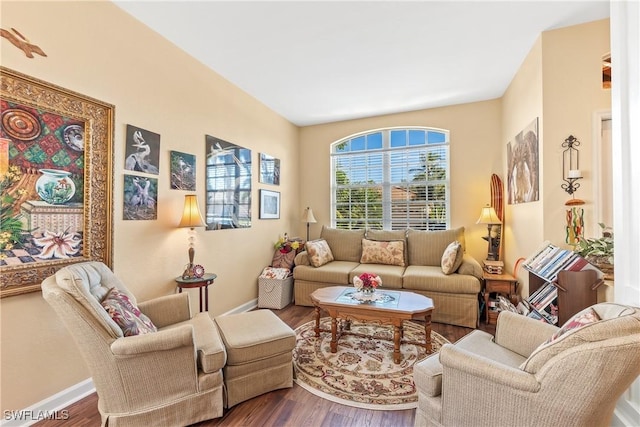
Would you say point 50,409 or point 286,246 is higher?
point 286,246

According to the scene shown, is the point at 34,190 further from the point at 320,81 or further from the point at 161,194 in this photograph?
the point at 320,81

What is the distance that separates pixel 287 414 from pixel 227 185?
2450 millimetres

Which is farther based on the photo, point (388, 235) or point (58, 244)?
point (388, 235)

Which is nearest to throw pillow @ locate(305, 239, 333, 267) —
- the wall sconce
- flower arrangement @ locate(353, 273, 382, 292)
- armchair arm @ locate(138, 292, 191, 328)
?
flower arrangement @ locate(353, 273, 382, 292)

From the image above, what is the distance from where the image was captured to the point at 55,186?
1812 mm

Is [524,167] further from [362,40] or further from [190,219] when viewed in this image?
[190,219]

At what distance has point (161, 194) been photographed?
254 centimetres

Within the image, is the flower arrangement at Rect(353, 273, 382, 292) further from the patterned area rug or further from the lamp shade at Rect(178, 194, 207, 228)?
the lamp shade at Rect(178, 194, 207, 228)

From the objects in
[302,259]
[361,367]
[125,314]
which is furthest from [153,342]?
[302,259]

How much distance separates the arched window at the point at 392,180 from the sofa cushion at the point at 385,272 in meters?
1.00

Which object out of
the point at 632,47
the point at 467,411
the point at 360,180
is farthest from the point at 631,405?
the point at 360,180

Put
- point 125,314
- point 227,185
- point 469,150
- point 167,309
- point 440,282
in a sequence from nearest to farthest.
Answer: point 125,314 < point 167,309 < point 440,282 < point 227,185 < point 469,150

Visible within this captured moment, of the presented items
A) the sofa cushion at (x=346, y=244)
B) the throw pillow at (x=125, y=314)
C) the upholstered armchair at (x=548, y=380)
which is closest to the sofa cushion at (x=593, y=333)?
the upholstered armchair at (x=548, y=380)

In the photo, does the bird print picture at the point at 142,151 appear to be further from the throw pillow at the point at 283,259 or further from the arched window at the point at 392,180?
the arched window at the point at 392,180
